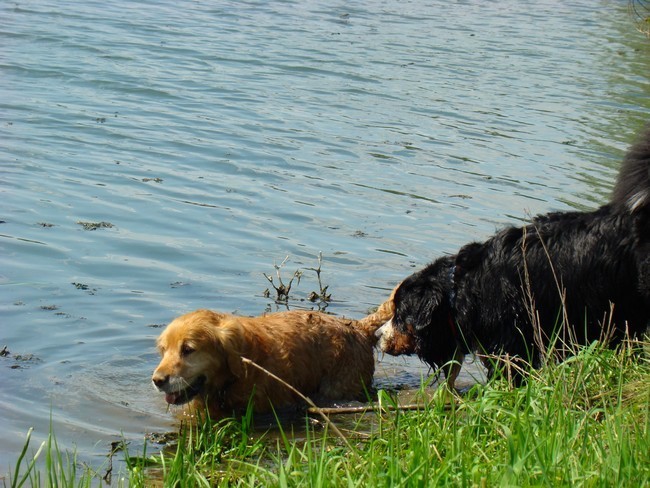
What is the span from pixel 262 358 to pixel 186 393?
0.53m

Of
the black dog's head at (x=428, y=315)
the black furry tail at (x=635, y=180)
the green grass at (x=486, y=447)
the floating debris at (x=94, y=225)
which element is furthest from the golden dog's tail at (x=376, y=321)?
the floating debris at (x=94, y=225)

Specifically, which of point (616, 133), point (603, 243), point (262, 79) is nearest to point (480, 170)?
point (616, 133)

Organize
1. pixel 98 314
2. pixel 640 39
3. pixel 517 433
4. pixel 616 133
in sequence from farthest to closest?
1. pixel 640 39
2. pixel 616 133
3. pixel 98 314
4. pixel 517 433

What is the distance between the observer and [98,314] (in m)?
7.27

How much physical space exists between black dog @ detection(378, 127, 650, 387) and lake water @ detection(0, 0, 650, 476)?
65 cm

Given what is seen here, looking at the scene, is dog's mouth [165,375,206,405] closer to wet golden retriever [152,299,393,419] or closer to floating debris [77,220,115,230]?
wet golden retriever [152,299,393,419]

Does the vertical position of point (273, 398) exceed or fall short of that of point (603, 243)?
it falls short

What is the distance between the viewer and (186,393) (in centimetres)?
564

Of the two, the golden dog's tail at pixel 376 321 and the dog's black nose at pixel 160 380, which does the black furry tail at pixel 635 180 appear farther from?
the dog's black nose at pixel 160 380

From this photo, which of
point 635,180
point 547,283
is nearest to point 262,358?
point 547,283

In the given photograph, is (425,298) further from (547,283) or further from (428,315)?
(547,283)

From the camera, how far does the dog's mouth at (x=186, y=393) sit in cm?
559

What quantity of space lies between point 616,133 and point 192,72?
6.34m

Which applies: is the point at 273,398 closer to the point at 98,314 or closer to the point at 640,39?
the point at 98,314
